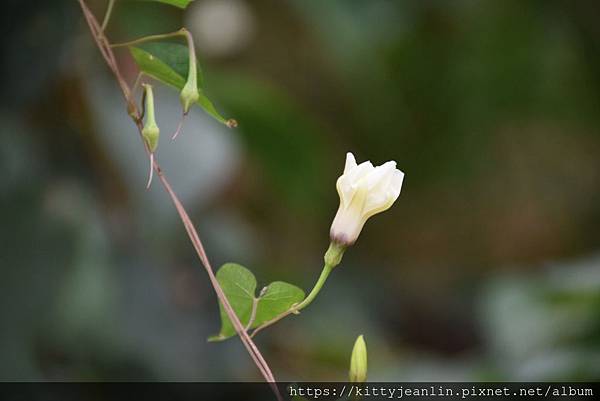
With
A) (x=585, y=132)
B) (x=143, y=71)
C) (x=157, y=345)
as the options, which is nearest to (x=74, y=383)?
(x=157, y=345)

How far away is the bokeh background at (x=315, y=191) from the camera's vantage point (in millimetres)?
796

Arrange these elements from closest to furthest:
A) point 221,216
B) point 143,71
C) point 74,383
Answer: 1. point 143,71
2. point 74,383
3. point 221,216

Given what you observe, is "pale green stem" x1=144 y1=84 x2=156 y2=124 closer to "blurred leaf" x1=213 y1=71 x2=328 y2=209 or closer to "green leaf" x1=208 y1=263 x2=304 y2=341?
"green leaf" x1=208 y1=263 x2=304 y2=341

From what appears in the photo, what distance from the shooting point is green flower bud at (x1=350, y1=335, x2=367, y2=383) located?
0.33 metres

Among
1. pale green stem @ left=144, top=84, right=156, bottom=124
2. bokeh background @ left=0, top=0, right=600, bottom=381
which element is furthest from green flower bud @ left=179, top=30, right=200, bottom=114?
bokeh background @ left=0, top=0, right=600, bottom=381

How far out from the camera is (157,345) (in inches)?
36.5

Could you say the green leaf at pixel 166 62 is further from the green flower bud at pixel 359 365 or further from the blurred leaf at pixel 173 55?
the green flower bud at pixel 359 365

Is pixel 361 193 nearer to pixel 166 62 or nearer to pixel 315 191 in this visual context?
pixel 166 62

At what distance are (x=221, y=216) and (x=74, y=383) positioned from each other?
253 mm

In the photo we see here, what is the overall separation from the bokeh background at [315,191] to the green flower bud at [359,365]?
373 millimetres

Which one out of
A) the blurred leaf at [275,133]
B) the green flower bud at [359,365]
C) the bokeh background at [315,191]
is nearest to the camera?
the green flower bud at [359,365]

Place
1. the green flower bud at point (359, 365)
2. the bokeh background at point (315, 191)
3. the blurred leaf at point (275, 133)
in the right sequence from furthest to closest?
the blurred leaf at point (275, 133) < the bokeh background at point (315, 191) < the green flower bud at point (359, 365)

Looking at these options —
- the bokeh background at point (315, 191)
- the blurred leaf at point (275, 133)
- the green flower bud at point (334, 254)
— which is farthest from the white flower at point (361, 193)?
the blurred leaf at point (275, 133)

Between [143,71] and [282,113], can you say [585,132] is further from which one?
[143,71]
